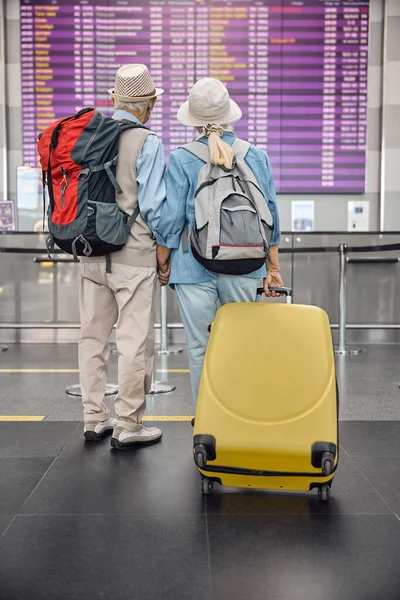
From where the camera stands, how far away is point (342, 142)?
738 centimetres

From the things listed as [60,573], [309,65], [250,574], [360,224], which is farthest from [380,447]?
[309,65]

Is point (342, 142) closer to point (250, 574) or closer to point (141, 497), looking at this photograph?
point (141, 497)

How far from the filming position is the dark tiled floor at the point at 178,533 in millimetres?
1871

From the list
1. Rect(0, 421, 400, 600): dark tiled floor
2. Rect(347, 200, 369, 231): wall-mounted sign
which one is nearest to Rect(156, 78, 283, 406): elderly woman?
Rect(0, 421, 400, 600): dark tiled floor

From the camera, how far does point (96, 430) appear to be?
331 centimetres

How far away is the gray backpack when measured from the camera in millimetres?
2699

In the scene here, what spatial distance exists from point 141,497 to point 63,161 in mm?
1421

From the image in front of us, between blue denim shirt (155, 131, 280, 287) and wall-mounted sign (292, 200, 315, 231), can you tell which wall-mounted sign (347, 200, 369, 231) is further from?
blue denim shirt (155, 131, 280, 287)

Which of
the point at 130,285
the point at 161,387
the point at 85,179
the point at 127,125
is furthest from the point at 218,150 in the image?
the point at 161,387

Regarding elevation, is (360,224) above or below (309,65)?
below

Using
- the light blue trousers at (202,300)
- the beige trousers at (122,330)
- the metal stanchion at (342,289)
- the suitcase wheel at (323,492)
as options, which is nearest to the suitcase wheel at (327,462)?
the suitcase wheel at (323,492)

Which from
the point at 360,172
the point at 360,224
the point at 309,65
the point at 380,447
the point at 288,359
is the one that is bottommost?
the point at 380,447

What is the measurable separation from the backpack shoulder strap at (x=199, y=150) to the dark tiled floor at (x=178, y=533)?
1303 mm

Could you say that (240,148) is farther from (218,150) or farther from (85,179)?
(85,179)
